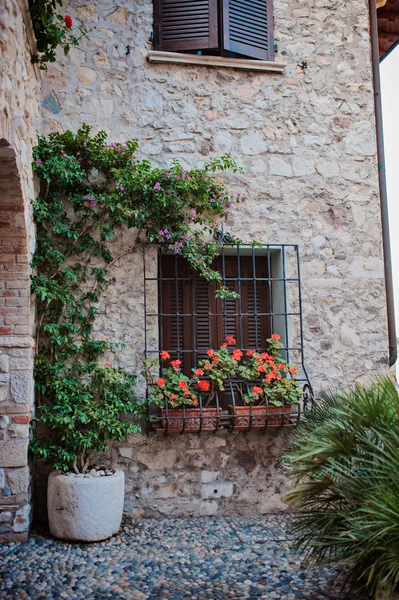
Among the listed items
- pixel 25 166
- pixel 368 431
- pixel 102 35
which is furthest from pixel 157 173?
pixel 368 431

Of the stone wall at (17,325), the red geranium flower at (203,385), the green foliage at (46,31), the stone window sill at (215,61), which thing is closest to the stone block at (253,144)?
the stone window sill at (215,61)

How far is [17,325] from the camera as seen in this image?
379 cm

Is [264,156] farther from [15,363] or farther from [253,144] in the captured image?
[15,363]

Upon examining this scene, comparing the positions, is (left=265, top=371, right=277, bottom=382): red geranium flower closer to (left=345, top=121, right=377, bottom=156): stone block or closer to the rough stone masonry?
the rough stone masonry

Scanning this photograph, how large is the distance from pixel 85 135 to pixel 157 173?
2.02 feet

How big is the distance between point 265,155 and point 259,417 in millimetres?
2203

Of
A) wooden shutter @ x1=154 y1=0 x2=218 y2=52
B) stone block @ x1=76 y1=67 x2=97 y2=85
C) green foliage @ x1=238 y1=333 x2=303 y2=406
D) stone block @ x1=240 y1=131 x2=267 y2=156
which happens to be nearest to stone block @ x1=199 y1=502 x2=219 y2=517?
green foliage @ x1=238 y1=333 x2=303 y2=406

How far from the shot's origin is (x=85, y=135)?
13.8 feet

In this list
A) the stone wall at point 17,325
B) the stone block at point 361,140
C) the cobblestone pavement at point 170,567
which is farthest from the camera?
the stone block at point 361,140

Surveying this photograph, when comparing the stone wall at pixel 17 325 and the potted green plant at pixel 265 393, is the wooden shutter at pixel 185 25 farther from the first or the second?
the potted green plant at pixel 265 393

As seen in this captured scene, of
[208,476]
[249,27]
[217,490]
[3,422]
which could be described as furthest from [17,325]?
[249,27]

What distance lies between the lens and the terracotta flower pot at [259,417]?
4.19 meters

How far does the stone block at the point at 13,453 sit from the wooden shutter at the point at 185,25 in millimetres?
3350

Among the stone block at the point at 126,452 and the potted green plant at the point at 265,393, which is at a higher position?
the potted green plant at the point at 265,393
